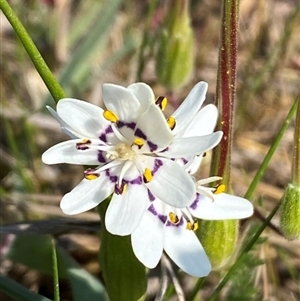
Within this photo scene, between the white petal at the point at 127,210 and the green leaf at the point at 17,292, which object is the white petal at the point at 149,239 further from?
the green leaf at the point at 17,292

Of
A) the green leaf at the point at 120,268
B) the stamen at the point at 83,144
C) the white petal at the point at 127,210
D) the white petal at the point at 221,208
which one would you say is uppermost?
the stamen at the point at 83,144

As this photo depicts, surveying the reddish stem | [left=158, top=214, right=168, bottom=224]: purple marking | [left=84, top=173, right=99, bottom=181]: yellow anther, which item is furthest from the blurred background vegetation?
[left=84, top=173, right=99, bottom=181]: yellow anther

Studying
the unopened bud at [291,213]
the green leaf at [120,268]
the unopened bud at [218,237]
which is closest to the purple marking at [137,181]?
the green leaf at [120,268]

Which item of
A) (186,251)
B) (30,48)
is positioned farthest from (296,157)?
(30,48)

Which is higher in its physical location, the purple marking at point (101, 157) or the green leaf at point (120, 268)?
the purple marking at point (101, 157)

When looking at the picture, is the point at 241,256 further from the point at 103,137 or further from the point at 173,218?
the point at 103,137

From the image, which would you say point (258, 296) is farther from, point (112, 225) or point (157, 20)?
point (157, 20)
